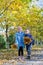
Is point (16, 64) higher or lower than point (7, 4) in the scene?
lower

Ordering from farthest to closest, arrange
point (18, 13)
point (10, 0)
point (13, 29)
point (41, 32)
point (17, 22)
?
point (41, 32) → point (13, 29) → point (17, 22) → point (18, 13) → point (10, 0)

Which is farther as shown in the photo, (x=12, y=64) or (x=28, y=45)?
(x=28, y=45)

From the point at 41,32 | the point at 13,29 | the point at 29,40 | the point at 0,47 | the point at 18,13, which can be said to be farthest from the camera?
the point at 41,32

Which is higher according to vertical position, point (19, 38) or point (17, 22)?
point (17, 22)

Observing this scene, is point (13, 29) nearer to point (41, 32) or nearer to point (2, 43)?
point (2, 43)

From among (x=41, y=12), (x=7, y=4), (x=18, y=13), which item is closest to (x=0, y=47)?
(x=41, y=12)

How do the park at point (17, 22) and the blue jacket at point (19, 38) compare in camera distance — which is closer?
the blue jacket at point (19, 38)

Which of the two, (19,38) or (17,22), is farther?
(17,22)

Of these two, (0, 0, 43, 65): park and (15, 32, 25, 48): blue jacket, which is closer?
(15, 32, 25, 48): blue jacket

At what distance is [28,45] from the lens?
14.9 metres

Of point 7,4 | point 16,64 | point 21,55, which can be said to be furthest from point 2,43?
point 16,64

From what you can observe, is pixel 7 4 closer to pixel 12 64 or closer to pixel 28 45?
pixel 28 45

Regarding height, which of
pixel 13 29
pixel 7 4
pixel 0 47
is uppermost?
pixel 7 4

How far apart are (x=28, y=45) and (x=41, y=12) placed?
16421 mm
